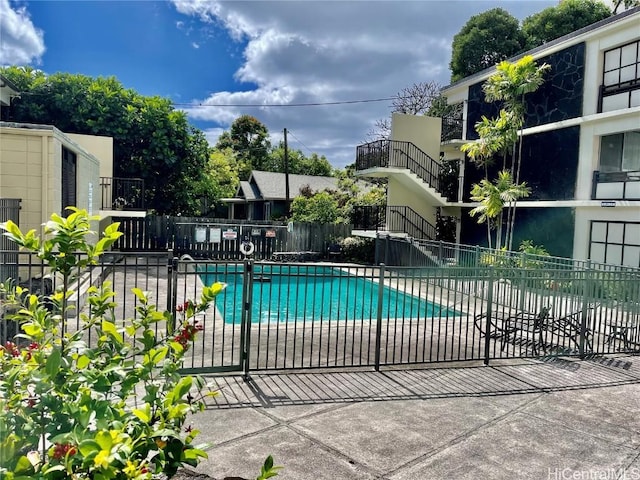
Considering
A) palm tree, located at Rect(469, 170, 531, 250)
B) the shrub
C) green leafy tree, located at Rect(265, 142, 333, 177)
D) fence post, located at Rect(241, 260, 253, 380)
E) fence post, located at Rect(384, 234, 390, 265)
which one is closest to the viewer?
fence post, located at Rect(241, 260, 253, 380)

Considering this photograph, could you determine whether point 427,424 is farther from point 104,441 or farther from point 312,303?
point 312,303

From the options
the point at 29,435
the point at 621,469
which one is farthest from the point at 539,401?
the point at 29,435

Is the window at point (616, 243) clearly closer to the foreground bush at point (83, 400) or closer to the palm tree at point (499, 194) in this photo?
the palm tree at point (499, 194)

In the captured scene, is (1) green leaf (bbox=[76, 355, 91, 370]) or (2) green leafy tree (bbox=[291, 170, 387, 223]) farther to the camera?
(2) green leafy tree (bbox=[291, 170, 387, 223])

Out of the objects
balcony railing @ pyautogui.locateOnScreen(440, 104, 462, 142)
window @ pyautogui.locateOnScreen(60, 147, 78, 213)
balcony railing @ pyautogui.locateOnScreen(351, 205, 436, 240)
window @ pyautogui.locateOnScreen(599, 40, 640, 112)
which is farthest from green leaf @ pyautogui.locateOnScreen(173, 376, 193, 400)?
balcony railing @ pyautogui.locateOnScreen(440, 104, 462, 142)

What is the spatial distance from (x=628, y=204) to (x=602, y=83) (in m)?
4.36

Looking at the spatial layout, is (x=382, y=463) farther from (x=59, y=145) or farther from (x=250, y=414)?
(x=59, y=145)

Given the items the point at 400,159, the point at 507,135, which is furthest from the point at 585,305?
the point at 400,159

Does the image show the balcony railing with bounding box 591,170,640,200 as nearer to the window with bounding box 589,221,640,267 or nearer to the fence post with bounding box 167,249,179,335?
the window with bounding box 589,221,640,267

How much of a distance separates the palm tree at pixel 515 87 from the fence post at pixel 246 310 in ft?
47.1

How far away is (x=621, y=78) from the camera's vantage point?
15.1 m

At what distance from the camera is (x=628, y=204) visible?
1420 cm

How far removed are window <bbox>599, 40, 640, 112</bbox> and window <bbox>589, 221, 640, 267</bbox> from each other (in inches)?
148

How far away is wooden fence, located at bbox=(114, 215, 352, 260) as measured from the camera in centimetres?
2144
